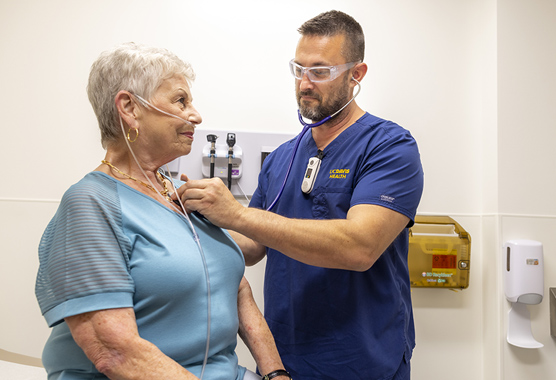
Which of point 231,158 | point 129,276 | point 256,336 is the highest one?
point 231,158

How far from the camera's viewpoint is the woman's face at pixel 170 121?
104cm

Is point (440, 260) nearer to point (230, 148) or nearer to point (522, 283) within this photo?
point (522, 283)

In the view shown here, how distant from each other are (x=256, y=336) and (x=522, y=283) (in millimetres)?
1245

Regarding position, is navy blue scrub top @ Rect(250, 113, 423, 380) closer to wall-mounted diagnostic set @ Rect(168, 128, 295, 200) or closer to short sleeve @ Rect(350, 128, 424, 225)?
short sleeve @ Rect(350, 128, 424, 225)

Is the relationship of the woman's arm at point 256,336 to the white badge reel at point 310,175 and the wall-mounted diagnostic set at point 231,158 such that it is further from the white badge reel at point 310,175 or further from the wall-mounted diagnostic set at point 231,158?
the wall-mounted diagnostic set at point 231,158

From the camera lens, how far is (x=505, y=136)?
1908 millimetres

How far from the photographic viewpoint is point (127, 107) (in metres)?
1.02

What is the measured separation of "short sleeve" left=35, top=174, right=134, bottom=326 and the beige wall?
3.67 ft

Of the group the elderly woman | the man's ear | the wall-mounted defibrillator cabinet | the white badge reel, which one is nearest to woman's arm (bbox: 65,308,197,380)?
the elderly woman

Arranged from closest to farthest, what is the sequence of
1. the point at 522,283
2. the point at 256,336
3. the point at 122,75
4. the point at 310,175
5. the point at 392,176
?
the point at 122,75 → the point at 256,336 → the point at 392,176 → the point at 310,175 → the point at 522,283

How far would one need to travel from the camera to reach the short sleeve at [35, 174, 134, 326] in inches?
31.1

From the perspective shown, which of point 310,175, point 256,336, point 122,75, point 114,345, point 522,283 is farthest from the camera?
point 522,283

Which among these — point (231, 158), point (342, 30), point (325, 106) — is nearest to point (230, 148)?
point (231, 158)

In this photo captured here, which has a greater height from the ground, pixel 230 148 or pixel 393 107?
pixel 393 107
